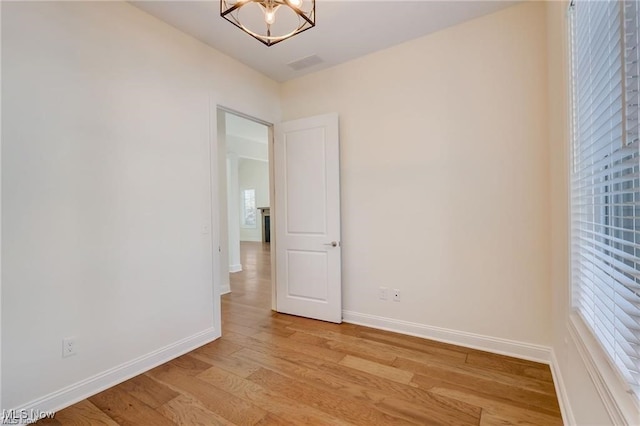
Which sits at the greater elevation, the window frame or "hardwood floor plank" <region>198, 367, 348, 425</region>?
the window frame

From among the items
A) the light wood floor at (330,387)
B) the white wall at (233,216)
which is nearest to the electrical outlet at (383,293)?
the light wood floor at (330,387)

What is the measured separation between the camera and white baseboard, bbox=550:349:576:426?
159 centimetres

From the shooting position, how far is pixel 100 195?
6.81ft

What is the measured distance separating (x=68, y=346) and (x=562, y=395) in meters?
3.11

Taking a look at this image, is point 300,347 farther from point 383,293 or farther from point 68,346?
point 68,346

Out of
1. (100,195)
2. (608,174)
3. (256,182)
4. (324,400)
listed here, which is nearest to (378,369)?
(324,400)

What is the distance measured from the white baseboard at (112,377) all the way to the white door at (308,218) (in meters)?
1.08

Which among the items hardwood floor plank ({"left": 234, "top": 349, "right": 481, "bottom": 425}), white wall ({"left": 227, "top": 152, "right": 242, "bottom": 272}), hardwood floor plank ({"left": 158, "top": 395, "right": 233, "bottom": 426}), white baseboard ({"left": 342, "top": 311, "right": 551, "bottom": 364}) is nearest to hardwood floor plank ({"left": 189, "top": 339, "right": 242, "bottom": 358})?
hardwood floor plank ({"left": 234, "top": 349, "right": 481, "bottom": 425})

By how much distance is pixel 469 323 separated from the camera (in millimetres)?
2600

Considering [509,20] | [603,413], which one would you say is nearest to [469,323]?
[603,413]

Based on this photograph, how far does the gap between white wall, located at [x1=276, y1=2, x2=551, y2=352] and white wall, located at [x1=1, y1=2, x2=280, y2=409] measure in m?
1.52

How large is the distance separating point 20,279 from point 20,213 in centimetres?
38

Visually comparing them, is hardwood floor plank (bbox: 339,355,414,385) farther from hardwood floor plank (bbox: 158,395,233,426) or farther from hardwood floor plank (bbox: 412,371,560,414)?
hardwood floor plank (bbox: 158,395,233,426)

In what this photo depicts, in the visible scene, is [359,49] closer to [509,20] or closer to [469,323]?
[509,20]
